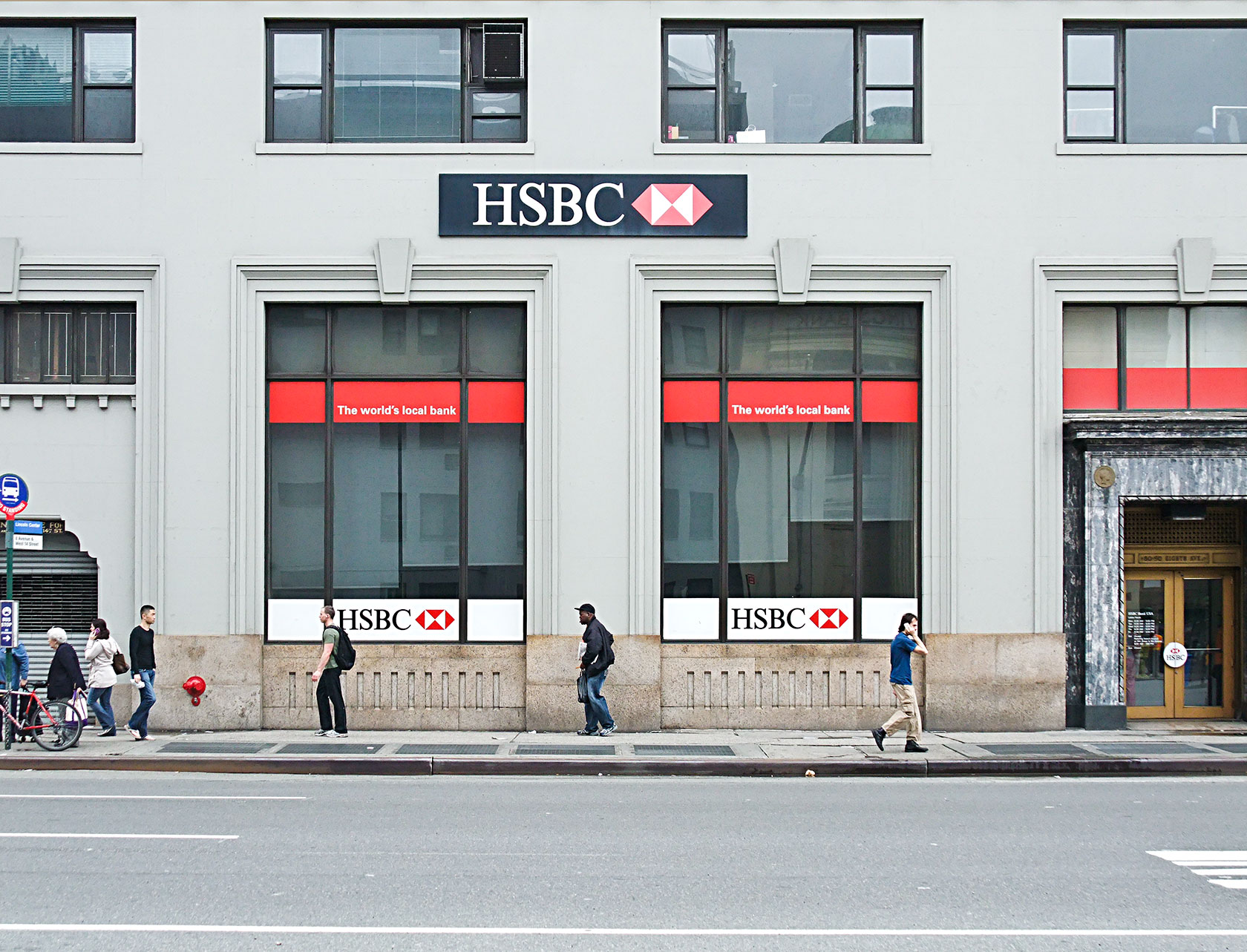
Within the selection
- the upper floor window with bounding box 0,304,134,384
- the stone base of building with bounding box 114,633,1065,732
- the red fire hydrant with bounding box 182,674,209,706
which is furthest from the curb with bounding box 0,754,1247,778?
the upper floor window with bounding box 0,304,134,384

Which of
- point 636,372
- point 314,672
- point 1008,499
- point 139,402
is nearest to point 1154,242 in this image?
point 1008,499

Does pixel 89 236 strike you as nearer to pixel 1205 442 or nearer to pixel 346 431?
pixel 346 431

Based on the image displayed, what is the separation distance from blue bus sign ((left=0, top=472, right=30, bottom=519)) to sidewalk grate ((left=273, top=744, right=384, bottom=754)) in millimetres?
4634

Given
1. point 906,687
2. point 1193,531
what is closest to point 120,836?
point 906,687

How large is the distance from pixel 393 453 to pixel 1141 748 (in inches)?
419

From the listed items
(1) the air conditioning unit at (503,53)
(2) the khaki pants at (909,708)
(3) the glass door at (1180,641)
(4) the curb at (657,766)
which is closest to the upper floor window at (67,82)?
(1) the air conditioning unit at (503,53)

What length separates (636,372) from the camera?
52.8ft

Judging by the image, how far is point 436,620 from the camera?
16266mm

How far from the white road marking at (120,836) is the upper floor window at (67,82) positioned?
1055 centimetres

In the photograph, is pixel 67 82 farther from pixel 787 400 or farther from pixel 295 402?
pixel 787 400

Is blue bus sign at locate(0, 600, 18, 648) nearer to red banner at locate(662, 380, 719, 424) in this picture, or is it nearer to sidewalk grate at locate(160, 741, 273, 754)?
sidewalk grate at locate(160, 741, 273, 754)

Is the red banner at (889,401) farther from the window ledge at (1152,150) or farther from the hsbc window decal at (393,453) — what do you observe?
the hsbc window decal at (393,453)

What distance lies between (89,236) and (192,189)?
1.58 metres

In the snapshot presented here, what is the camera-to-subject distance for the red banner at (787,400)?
16.4 m
